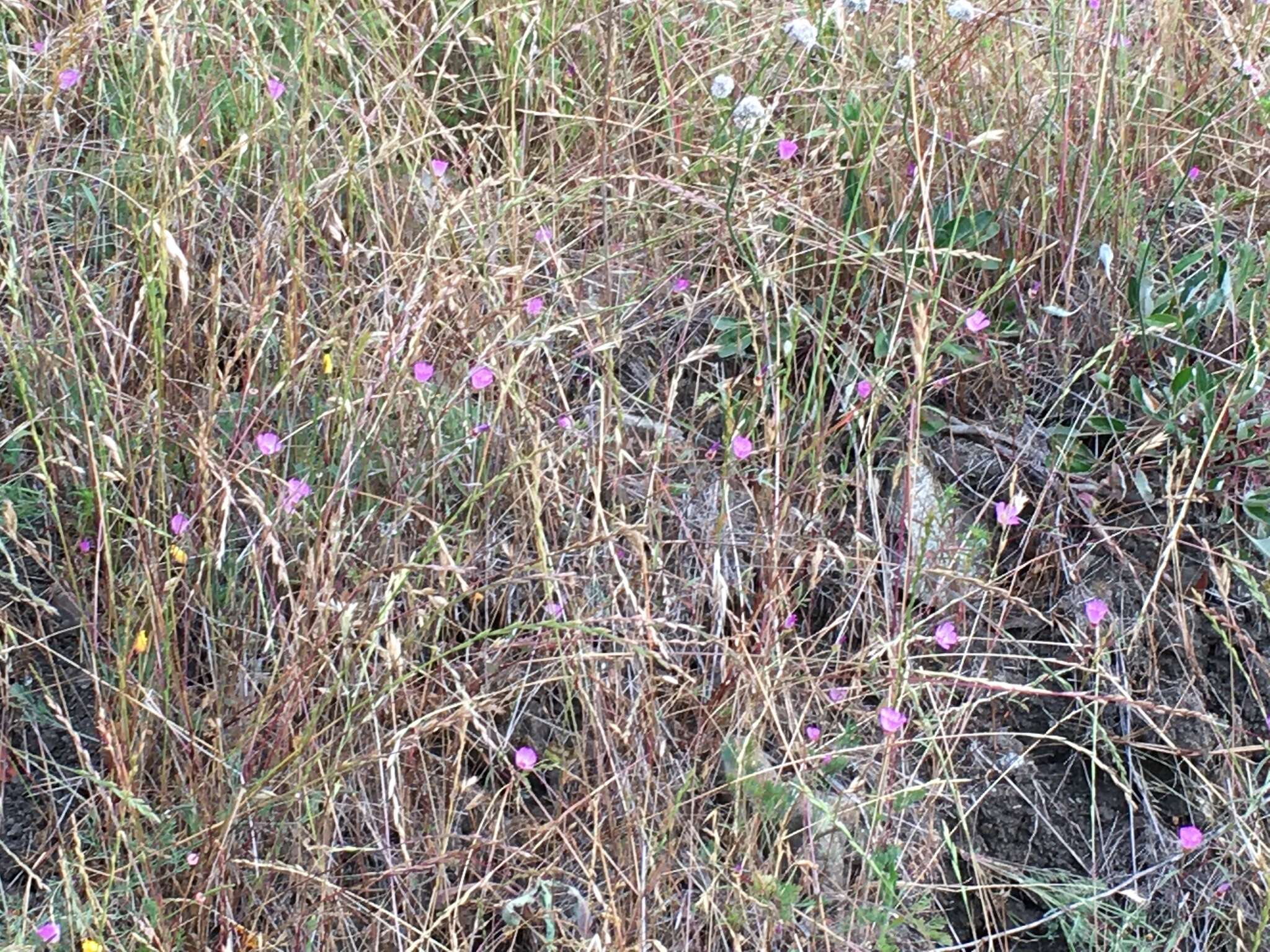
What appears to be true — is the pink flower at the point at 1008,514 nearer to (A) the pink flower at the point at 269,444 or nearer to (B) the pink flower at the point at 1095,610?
(B) the pink flower at the point at 1095,610

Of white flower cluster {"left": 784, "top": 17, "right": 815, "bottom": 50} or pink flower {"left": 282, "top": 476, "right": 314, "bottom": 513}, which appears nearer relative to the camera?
pink flower {"left": 282, "top": 476, "right": 314, "bottom": 513}

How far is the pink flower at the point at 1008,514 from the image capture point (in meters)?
1.51

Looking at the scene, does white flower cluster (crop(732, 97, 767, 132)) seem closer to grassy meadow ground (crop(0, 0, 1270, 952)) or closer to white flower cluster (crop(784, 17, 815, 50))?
grassy meadow ground (crop(0, 0, 1270, 952))

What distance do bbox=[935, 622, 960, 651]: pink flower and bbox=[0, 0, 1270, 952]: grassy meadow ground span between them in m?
0.02

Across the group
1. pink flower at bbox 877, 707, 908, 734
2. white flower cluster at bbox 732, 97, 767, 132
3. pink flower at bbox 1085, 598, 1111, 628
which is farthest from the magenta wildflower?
white flower cluster at bbox 732, 97, 767, 132

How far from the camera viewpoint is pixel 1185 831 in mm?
1482

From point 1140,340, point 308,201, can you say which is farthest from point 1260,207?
point 308,201

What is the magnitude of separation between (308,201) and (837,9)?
813 millimetres

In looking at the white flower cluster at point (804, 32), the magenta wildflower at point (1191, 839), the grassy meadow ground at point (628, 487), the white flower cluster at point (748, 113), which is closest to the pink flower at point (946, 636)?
the grassy meadow ground at point (628, 487)

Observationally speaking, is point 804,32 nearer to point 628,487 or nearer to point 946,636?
point 628,487

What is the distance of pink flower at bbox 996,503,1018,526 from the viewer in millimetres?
1515

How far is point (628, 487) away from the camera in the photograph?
1659mm

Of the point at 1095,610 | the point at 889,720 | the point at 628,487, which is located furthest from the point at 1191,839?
the point at 628,487

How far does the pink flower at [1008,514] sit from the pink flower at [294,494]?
32.0 inches
